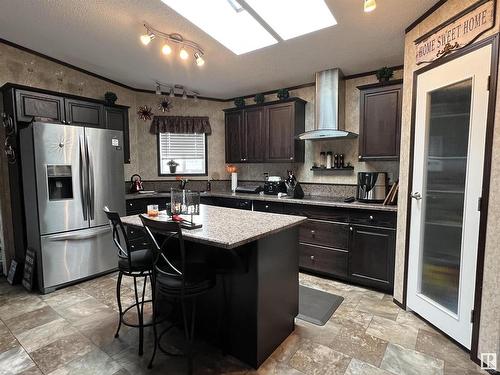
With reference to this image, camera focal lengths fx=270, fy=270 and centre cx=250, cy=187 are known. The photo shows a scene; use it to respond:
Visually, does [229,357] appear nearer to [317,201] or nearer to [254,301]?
[254,301]

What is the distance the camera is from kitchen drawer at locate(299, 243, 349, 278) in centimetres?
316

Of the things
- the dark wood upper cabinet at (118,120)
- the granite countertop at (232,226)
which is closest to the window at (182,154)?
the dark wood upper cabinet at (118,120)

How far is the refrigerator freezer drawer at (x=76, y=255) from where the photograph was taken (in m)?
2.93

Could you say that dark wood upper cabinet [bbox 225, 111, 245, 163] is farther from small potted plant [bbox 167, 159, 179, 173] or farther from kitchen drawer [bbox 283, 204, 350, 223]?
kitchen drawer [bbox 283, 204, 350, 223]

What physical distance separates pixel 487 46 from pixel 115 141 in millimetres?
3699

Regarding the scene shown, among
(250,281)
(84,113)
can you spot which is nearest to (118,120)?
(84,113)

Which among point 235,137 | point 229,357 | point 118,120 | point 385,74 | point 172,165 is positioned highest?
point 385,74

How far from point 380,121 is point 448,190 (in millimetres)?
1195

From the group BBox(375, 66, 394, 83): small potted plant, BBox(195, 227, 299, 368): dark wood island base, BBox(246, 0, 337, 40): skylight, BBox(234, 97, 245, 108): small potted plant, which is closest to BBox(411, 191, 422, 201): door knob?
BBox(195, 227, 299, 368): dark wood island base

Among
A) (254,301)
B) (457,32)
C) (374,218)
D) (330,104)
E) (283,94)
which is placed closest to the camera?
(254,301)

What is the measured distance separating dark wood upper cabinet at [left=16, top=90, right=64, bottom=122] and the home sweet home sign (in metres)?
3.85

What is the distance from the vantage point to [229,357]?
1.95 metres

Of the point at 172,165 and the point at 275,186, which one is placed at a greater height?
the point at 172,165

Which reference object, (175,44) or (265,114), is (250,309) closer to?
(175,44)
